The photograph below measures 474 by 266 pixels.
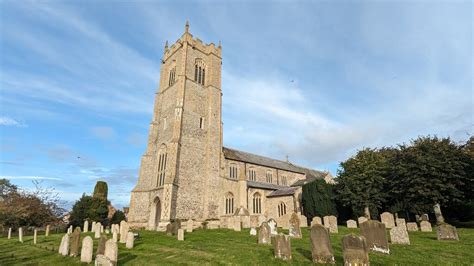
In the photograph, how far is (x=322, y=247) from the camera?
7.51m

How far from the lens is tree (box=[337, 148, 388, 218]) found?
24500mm

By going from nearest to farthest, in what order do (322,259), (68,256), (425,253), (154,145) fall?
(322,259) < (425,253) < (68,256) < (154,145)

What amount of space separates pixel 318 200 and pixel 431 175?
32.2 feet

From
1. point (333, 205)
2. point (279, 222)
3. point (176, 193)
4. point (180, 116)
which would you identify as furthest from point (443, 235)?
point (180, 116)

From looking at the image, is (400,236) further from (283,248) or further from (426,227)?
(426,227)

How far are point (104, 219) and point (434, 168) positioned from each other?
38.3 meters

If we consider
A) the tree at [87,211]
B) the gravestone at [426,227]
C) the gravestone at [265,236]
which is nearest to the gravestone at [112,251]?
the gravestone at [265,236]

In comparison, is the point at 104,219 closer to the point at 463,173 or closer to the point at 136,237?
the point at 136,237

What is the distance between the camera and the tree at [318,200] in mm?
25561

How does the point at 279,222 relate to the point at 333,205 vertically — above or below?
below

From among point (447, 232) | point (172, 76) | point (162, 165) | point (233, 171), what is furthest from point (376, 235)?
point (172, 76)

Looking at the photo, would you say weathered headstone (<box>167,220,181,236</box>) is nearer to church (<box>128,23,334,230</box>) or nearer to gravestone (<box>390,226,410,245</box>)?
church (<box>128,23,334,230</box>)

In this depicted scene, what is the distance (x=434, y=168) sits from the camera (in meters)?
20.0

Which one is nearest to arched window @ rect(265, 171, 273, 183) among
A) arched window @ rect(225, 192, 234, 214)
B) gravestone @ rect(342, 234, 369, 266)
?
arched window @ rect(225, 192, 234, 214)
